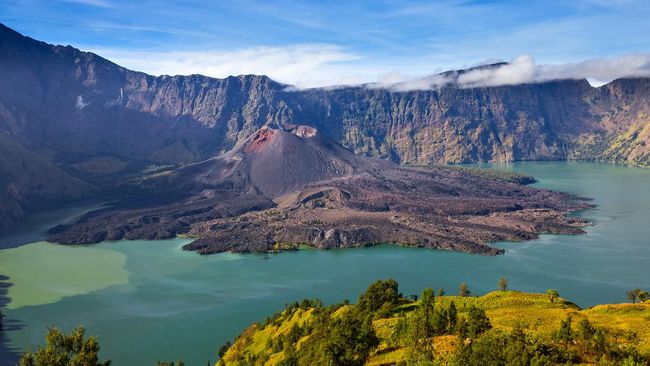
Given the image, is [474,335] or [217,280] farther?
[217,280]

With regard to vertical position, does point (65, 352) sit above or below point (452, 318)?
above

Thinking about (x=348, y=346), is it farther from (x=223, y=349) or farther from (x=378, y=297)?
(x=223, y=349)

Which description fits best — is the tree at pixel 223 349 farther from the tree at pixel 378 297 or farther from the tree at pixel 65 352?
the tree at pixel 65 352

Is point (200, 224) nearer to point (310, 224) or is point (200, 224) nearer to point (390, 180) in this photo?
point (310, 224)

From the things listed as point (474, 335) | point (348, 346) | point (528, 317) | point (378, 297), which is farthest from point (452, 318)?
point (378, 297)

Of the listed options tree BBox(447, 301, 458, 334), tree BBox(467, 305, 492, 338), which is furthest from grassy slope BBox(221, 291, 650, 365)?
tree BBox(447, 301, 458, 334)

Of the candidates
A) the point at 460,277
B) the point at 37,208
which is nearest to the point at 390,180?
the point at 460,277

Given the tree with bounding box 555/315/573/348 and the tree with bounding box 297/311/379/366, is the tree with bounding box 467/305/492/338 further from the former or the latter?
the tree with bounding box 297/311/379/366
